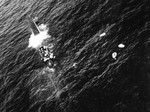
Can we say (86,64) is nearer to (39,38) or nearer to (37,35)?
(39,38)

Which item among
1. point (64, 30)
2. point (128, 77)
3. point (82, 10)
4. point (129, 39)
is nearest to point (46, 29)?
point (64, 30)

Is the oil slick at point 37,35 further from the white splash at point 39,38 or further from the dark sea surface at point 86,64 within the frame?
the dark sea surface at point 86,64

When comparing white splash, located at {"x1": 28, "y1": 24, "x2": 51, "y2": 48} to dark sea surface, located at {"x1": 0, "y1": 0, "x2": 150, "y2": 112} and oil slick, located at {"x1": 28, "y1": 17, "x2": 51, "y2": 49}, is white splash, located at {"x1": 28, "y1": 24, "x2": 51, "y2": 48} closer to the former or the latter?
oil slick, located at {"x1": 28, "y1": 17, "x2": 51, "y2": 49}

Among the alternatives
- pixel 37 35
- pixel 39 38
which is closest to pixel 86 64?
pixel 39 38

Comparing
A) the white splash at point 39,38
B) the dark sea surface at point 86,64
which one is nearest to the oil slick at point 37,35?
the white splash at point 39,38

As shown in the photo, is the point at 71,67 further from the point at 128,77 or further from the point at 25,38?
the point at 25,38

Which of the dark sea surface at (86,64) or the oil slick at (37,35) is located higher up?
the oil slick at (37,35)
